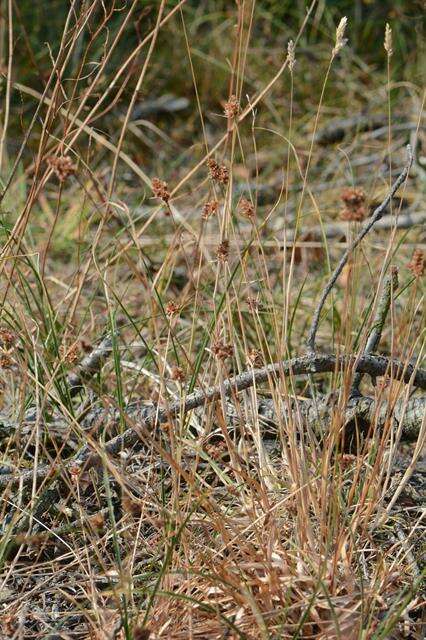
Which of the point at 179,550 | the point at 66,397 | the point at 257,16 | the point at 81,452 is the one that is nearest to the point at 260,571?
the point at 179,550

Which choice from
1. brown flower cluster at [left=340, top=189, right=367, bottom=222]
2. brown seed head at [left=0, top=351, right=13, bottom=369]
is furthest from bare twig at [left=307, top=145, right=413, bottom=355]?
brown seed head at [left=0, top=351, right=13, bottom=369]

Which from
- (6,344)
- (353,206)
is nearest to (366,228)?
(353,206)

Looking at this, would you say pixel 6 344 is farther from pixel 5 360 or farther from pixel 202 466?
pixel 202 466

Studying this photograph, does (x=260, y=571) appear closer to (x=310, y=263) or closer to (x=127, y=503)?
(x=127, y=503)

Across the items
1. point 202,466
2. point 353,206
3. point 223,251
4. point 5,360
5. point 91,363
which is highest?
point 353,206

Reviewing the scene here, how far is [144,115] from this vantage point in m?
3.99

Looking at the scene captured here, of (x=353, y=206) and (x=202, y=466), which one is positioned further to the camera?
(x=202, y=466)

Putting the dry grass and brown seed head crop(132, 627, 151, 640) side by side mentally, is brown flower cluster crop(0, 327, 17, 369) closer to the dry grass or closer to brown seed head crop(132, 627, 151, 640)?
the dry grass

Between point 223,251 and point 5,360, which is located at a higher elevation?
point 223,251

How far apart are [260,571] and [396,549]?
253 mm

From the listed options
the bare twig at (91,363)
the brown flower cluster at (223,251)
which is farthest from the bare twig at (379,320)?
the bare twig at (91,363)

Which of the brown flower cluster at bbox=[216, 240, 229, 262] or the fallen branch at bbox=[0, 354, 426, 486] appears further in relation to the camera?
the fallen branch at bbox=[0, 354, 426, 486]

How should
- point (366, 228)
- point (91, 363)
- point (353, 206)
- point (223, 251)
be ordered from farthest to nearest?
point (91, 363), point (366, 228), point (223, 251), point (353, 206)

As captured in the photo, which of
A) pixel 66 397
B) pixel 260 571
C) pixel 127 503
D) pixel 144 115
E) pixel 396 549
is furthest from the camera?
pixel 144 115
